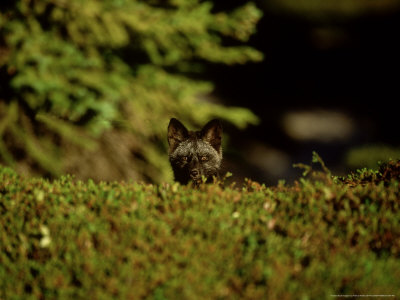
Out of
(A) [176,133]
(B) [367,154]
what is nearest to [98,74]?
(A) [176,133]

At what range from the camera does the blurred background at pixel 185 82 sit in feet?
22.9

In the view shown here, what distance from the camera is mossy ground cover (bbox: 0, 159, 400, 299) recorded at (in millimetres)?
3043

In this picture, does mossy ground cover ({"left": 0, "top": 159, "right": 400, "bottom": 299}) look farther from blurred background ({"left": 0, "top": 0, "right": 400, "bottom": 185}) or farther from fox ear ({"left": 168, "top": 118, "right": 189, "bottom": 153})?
blurred background ({"left": 0, "top": 0, "right": 400, "bottom": 185})

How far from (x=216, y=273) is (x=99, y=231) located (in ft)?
3.79

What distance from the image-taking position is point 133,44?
823 cm

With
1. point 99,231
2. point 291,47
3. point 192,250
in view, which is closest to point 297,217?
point 192,250

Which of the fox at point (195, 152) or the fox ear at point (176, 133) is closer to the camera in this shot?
the fox at point (195, 152)

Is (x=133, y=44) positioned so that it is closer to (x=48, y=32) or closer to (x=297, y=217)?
(x=48, y=32)

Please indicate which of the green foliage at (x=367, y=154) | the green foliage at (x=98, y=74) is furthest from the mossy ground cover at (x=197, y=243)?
the green foliage at (x=367, y=154)

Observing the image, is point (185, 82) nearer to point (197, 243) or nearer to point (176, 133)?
point (176, 133)

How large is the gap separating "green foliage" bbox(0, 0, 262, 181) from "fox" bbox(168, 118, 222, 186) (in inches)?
75.3

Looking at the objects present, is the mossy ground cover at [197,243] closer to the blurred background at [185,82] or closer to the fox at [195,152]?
the fox at [195,152]

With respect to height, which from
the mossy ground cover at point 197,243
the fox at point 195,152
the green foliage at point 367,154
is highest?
the green foliage at point 367,154

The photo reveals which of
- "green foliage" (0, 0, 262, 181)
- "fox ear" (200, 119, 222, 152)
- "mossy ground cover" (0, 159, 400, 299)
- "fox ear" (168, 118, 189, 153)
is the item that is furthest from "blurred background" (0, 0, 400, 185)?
"mossy ground cover" (0, 159, 400, 299)
